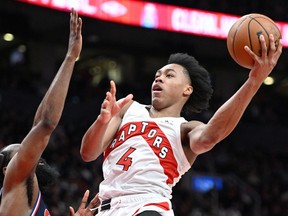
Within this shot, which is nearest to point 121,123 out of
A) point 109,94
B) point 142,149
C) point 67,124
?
point 142,149

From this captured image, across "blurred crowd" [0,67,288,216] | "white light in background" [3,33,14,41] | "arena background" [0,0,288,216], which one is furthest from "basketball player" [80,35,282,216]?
"white light in background" [3,33,14,41]

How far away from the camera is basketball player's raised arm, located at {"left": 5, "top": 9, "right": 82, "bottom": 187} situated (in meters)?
4.12

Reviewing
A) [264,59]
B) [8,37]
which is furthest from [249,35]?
[8,37]

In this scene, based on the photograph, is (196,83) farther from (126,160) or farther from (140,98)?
(140,98)

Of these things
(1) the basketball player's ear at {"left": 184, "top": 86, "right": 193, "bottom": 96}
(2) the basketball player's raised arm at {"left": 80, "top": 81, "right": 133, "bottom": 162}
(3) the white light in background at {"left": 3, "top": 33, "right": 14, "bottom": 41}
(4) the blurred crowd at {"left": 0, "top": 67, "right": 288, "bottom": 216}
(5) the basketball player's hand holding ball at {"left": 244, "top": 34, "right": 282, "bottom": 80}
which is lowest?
(4) the blurred crowd at {"left": 0, "top": 67, "right": 288, "bottom": 216}

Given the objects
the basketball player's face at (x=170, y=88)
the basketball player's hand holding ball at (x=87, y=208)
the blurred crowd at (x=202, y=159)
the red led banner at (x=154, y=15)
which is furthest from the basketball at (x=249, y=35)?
the red led banner at (x=154, y=15)

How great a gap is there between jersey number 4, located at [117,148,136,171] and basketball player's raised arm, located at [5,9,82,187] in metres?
0.85

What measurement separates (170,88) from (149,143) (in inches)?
21.5

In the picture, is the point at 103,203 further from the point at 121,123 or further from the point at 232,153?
the point at 232,153

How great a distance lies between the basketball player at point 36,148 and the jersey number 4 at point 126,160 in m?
0.67

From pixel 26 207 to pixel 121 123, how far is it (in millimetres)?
1132

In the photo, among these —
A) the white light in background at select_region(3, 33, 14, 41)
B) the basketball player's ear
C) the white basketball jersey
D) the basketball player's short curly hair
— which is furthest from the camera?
the white light in background at select_region(3, 33, 14, 41)

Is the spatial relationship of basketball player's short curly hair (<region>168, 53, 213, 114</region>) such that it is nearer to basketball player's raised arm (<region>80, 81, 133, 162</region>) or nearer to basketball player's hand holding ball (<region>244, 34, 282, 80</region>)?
basketball player's raised arm (<region>80, 81, 133, 162</region>)

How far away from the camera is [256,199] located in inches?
662
